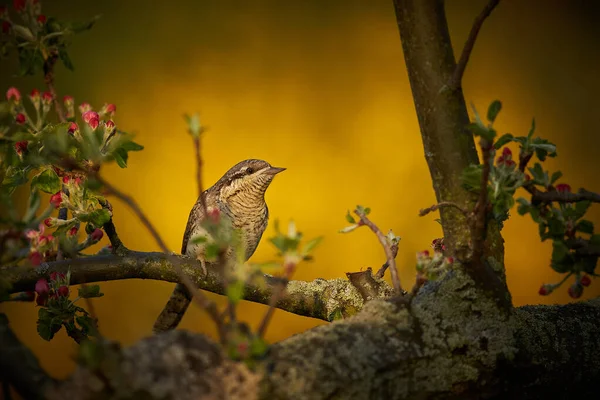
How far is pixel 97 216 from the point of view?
Result: 42.4 inches

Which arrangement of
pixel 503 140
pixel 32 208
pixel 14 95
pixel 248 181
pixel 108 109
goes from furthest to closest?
pixel 248 181
pixel 108 109
pixel 14 95
pixel 503 140
pixel 32 208

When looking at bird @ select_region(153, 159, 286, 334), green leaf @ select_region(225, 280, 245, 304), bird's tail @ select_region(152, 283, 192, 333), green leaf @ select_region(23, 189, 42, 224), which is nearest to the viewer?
green leaf @ select_region(225, 280, 245, 304)

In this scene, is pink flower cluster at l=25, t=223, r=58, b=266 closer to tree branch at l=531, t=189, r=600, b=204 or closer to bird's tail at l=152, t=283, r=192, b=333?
tree branch at l=531, t=189, r=600, b=204

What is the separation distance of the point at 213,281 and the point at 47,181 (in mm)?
337

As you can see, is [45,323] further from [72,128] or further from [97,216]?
[72,128]


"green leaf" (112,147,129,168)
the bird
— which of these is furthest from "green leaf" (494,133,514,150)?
the bird

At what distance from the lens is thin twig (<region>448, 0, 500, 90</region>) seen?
30.4 inches

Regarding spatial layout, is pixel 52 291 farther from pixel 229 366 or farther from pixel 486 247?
pixel 486 247

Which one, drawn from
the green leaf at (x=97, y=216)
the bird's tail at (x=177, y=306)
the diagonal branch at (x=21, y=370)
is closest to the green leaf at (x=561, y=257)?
the diagonal branch at (x=21, y=370)

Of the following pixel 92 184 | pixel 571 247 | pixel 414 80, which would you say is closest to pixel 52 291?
pixel 92 184

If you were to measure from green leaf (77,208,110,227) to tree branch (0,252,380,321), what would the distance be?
79 millimetres

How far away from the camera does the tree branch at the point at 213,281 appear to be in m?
1.15

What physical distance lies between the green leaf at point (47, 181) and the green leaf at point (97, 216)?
6cm

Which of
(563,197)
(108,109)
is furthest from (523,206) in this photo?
(108,109)
